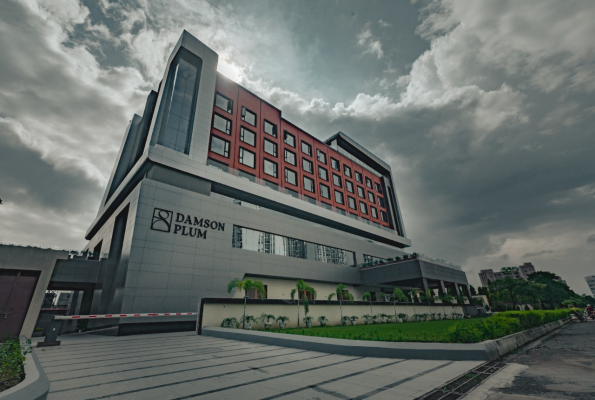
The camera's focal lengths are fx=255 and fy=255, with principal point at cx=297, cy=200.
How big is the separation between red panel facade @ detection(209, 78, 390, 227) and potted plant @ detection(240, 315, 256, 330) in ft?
63.9

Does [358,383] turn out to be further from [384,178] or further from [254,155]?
[384,178]

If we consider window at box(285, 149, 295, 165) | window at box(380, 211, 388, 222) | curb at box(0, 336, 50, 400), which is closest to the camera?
curb at box(0, 336, 50, 400)

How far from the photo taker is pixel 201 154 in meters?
29.0

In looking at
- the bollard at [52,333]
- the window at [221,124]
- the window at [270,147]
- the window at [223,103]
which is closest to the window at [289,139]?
the window at [270,147]

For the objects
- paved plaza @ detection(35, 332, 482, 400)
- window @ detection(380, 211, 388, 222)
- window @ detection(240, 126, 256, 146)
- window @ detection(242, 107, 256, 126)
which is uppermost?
window @ detection(242, 107, 256, 126)

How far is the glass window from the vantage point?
32.1 metres

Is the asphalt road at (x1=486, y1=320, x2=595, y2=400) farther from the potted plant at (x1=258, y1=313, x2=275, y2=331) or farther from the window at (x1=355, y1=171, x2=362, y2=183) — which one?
the window at (x1=355, y1=171, x2=362, y2=183)

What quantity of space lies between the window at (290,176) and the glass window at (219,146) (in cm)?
1054

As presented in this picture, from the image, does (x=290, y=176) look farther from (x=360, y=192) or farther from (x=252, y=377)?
(x=252, y=377)

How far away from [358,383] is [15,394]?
556 cm

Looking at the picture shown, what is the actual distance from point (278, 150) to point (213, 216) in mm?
16941

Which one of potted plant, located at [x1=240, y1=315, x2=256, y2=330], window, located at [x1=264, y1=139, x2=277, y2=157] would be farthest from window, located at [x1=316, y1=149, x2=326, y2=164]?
potted plant, located at [x1=240, y1=315, x2=256, y2=330]

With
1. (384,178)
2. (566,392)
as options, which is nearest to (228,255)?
(566,392)

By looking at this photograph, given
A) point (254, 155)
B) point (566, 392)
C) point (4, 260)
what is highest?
point (254, 155)
